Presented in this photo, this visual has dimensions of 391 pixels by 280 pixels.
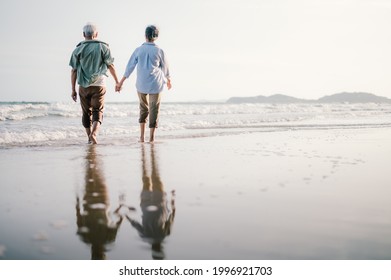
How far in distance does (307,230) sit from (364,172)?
1891 mm

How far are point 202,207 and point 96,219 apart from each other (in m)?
0.64

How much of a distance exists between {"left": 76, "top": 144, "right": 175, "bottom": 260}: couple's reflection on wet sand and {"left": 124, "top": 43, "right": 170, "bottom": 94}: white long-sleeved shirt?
340 cm

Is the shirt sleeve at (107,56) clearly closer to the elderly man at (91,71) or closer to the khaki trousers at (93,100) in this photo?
the elderly man at (91,71)

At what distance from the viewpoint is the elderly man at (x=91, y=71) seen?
5879 mm

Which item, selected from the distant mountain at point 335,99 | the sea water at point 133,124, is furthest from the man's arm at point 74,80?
the distant mountain at point 335,99

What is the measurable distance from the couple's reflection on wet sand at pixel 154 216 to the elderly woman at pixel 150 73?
330 centimetres

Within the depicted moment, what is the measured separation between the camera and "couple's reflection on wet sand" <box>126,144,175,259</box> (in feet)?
6.07

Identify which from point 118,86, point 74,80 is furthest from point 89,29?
point 118,86

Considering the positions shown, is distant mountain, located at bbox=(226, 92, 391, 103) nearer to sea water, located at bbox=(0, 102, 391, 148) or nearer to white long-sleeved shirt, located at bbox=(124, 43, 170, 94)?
sea water, located at bbox=(0, 102, 391, 148)

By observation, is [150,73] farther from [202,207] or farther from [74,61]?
[202,207]

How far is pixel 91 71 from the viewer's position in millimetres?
5902

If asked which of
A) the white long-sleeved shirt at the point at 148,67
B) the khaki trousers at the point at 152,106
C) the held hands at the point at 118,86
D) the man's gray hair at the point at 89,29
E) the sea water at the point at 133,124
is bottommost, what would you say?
the sea water at the point at 133,124
